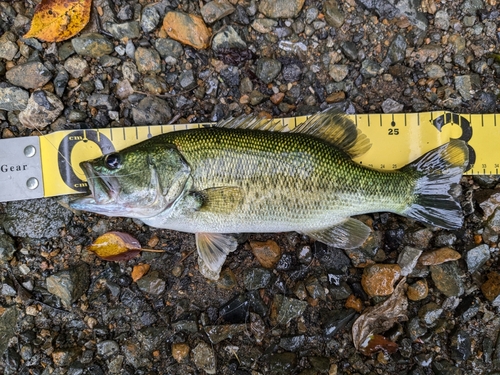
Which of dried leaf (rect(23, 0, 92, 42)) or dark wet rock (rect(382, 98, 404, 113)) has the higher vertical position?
dried leaf (rect(23, 0, 92, 42))

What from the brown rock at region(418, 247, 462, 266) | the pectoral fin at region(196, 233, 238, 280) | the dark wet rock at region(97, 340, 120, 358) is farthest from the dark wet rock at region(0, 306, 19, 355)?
the brown rock at region(418, 247, 462, 266)

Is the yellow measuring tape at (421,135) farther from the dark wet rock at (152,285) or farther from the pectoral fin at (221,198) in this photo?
the dark wet rock at (152,285)

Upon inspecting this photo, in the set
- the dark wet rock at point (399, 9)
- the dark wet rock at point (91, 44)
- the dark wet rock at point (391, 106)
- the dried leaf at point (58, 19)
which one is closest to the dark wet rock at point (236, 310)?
the dark wet rock at point (391, 106)

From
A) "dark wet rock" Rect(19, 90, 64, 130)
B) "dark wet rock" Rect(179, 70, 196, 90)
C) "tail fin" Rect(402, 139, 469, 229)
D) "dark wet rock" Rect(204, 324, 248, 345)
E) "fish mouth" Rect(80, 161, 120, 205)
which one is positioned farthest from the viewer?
"dark wet rock" Rect(179, 70, 196, 90)

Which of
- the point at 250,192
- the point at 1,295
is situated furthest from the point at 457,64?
the point at 1,295

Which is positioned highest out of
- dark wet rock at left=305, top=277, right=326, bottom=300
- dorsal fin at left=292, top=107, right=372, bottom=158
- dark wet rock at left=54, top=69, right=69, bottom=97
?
dark wet rock at left=54, top=69, right=69, bottom=97

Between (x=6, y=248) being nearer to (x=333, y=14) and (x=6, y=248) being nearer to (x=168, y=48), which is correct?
(x=168, y=48)

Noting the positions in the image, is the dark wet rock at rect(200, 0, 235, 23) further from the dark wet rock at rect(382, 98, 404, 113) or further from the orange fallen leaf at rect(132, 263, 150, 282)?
the orange fallen leaf at rect(132, 263, 150, 282)

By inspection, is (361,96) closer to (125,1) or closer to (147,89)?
(147,89)
